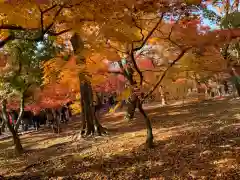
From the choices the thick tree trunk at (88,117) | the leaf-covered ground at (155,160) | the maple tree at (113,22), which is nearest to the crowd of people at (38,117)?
the thick tree trunk at (88,117)

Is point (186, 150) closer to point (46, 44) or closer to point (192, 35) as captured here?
point (192, 35)

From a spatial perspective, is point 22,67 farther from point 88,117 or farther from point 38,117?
point 38,117

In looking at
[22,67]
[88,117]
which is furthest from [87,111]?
[22,67]

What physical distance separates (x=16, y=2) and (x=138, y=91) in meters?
6.40

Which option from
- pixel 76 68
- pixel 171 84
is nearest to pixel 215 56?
pixel 76 68

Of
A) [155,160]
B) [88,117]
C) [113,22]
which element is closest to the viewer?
[113,22]

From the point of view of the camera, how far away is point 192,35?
10516 mm

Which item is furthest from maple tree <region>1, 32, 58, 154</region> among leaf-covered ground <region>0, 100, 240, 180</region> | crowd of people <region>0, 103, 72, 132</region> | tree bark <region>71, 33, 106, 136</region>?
crowd of people <region>0, 103, 72, 132</region>

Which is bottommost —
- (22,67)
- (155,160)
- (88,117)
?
(155,160)

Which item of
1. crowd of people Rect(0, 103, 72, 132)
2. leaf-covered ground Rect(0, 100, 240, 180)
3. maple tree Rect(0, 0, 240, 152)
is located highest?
maple tree Rect(0, 0, 240, 152)

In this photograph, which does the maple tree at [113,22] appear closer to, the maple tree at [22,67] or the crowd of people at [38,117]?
the maple tree at [22,67]

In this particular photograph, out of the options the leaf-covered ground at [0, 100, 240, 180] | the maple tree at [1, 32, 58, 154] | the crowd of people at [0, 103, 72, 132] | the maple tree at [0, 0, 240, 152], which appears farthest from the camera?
the crowd of people at [0, 103, 72, 132]

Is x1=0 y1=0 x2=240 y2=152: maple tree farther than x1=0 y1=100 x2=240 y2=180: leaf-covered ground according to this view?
No

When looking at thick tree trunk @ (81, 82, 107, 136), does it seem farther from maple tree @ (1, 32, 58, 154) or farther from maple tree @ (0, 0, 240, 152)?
maple tree @ (0, 0, 240, 152)
